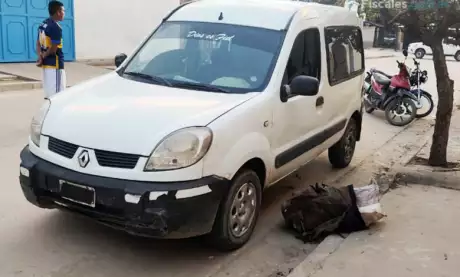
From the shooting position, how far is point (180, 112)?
12.5 ft

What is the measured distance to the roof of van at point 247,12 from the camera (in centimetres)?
492

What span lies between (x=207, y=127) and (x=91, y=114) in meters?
0.86

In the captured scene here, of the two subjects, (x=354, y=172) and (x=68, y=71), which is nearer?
(x=354, y=172)

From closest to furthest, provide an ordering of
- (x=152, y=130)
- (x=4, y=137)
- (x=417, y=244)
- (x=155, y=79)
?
(x=152, y=130)
(x=417, y=244)
(x=155, y=79)
(x=4, y=137)

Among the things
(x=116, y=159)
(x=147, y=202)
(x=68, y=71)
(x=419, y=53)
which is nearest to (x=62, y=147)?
(x=116, y=159)

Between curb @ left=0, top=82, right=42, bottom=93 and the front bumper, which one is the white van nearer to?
the front bumper

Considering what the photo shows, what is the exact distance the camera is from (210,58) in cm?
473

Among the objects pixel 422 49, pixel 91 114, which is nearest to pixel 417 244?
pixel 91 114

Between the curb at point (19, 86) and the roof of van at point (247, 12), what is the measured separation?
644cm

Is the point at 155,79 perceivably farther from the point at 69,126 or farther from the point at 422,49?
the point at 422,49

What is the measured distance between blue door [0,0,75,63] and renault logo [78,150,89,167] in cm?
1020

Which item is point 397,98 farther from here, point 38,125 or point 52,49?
point 38,125

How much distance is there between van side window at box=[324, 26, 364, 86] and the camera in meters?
5.66

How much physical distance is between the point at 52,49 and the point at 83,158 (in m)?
4.32
